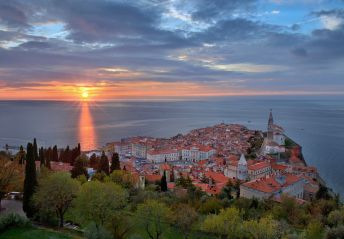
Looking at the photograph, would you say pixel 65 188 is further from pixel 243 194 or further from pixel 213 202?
pixel 243 194

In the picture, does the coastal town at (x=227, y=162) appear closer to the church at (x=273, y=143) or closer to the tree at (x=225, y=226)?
the church at (x=273, y=143)

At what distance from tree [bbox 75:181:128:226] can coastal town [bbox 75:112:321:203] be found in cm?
1485

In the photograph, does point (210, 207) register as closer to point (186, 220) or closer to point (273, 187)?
point (186, 220)

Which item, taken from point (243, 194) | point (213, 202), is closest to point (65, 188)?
point (213, 202)

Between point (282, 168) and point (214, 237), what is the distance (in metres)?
38.2

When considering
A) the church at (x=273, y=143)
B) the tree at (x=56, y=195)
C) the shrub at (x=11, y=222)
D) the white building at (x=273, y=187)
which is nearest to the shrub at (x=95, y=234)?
the shrub at (x=11, y=222)

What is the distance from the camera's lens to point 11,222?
44.8 ft

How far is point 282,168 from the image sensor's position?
A: 164 ft

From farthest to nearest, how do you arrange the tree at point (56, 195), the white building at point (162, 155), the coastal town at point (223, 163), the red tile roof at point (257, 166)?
the white building at point (162, 155) < the red tile roof at point (257, 166) < the coastal town at point (223, 163) < the tree at point (56, 195)

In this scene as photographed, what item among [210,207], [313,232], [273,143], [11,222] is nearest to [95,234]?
[11,222]

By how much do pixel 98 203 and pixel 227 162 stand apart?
42.4 meters

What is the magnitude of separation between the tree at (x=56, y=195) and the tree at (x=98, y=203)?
0.99 metres

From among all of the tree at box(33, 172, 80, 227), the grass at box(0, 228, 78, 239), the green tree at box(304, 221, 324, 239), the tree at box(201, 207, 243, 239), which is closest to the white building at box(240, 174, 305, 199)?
the green tree at box(304, 221, 324, 239)

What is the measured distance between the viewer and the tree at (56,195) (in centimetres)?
1583
